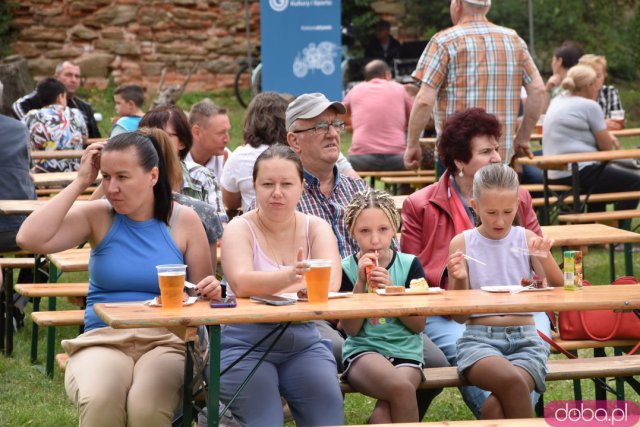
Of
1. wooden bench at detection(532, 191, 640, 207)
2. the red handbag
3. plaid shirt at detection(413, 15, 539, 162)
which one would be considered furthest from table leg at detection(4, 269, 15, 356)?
wooden bench at detection(532, 191, 640, 207)

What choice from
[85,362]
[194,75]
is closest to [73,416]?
[85,362]

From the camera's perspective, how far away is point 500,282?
13.8 ft

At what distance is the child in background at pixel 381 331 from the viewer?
12.7ft

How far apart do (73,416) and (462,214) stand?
194 cm

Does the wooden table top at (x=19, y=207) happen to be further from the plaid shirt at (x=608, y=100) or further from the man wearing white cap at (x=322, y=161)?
the plaid shirt at (x=608, y=100)

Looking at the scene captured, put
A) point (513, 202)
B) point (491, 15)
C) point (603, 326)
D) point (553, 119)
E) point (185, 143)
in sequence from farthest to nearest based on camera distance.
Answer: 1. point (491, 15)
2. point (553, 119)
3. point (185, 143)
4. point (603, 326)
5. point (513, 202)

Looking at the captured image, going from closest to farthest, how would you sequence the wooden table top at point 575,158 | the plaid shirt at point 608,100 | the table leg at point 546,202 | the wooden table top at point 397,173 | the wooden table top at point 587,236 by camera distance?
the wooden table top at point 587,236 < the wooden table top at point 575,158 < the table leg at point 546,202 < the wooden table top at point 397,173 < the plaid shirt at point 608,100

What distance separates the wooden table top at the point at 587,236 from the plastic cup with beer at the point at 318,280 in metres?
1.82

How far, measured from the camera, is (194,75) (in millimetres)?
18188

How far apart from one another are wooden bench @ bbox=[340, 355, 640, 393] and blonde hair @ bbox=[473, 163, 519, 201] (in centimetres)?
67

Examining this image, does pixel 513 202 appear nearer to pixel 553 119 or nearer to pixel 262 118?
pixel 262 118

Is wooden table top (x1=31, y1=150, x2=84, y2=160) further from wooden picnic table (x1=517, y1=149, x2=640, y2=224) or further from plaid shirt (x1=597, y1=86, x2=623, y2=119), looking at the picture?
plaid shirt (x1=597, y1=86, x2=623, y2=119)

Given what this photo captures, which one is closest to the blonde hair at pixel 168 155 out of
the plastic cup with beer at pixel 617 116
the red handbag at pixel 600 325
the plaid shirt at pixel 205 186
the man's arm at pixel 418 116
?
the plaid shirt at pixel 205 186

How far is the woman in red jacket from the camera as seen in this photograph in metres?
4.54
